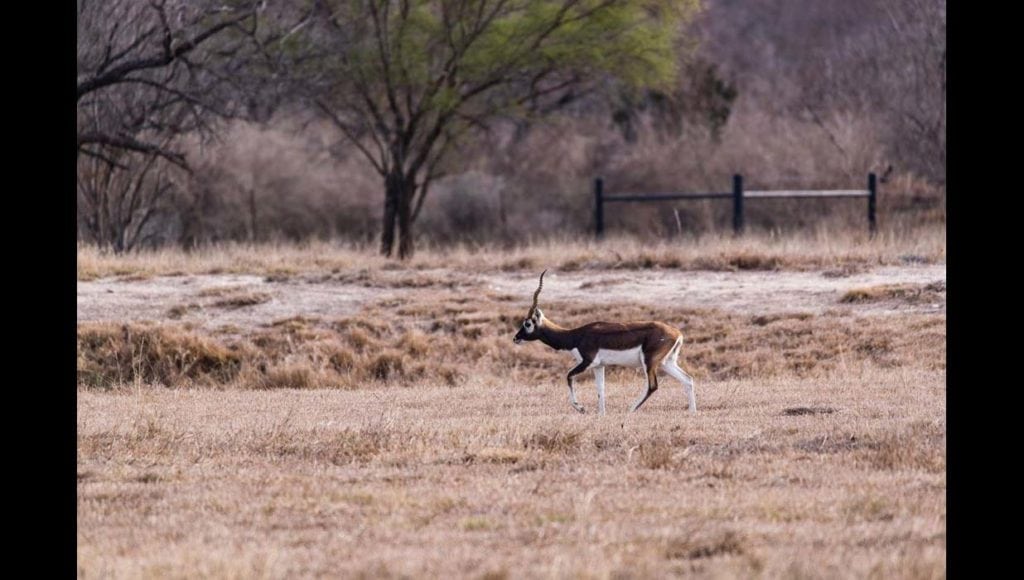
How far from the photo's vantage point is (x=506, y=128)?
5288cm

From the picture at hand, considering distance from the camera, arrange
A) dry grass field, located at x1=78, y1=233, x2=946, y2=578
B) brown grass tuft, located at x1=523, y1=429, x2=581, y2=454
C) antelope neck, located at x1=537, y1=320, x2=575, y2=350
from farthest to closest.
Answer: antelope neck, located at x1=537, y1=320, x2=575, y2=350 < brown grass tuft, located at x1=523, y1=429, x2=581, y2=454 < dry grass field, located at x1=78, y1=233, x2=946, y2=578

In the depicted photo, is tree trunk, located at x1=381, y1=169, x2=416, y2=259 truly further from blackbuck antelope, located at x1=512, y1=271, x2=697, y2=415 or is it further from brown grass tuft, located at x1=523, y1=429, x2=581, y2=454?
brown grass tuft, located at x1=523, y1=429, x2=581, y2=454

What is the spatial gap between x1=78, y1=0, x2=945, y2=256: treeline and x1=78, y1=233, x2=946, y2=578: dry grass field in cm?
336

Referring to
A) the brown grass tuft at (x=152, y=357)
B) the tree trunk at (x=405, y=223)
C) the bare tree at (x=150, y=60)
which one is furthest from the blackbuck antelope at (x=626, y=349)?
the tree trunk at (x=405, y=223)

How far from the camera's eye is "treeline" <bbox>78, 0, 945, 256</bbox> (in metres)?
26.1

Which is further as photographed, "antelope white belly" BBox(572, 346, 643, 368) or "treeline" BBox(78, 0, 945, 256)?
"treeline" BBox(78, 0, 945, 256)

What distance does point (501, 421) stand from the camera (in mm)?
11836

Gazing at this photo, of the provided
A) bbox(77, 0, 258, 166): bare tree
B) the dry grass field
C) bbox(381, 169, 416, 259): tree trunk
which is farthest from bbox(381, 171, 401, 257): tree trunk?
the dry grass field

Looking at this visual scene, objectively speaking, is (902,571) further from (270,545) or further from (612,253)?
(612,253)

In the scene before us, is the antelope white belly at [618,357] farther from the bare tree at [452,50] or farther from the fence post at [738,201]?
the fence post at [738,201]

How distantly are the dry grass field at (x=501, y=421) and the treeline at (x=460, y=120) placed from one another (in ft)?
11.0

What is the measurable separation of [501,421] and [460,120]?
68.3ft
